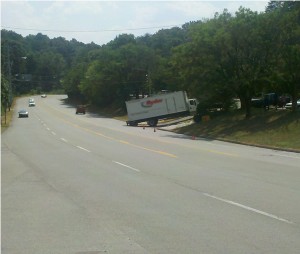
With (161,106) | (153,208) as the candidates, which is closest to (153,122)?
(161,106)

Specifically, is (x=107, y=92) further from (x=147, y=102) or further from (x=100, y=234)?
(x=100, y=234)

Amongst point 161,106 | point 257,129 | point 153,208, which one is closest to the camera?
point 153,208

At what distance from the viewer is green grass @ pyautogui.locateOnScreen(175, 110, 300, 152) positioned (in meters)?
30.2

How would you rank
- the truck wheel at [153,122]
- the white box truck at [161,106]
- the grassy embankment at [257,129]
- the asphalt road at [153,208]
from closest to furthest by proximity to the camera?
the asphalt road at [153,208]
the grassy embankment at [257,129]
the white box truck at [161,106]
the truck wheel at [153,122]

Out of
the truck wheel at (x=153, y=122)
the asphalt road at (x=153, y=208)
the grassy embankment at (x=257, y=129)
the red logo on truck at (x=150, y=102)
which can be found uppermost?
the asphalt road at (x=153, y=208)

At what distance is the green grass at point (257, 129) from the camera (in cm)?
3016

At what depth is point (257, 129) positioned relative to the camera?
35.9 metres

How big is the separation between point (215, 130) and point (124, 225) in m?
32.9

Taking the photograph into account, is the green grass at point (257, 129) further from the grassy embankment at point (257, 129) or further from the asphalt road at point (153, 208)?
the asphalt road at point (153, 208)

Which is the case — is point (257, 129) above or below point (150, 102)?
below

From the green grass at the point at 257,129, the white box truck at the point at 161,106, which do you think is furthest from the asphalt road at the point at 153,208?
the white box truck at the point at 161,106


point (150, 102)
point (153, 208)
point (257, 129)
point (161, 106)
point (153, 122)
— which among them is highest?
point (153, 208)

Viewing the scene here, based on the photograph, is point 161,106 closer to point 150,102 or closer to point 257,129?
point 150,102

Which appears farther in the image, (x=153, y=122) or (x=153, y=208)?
(x=153, y=122)
